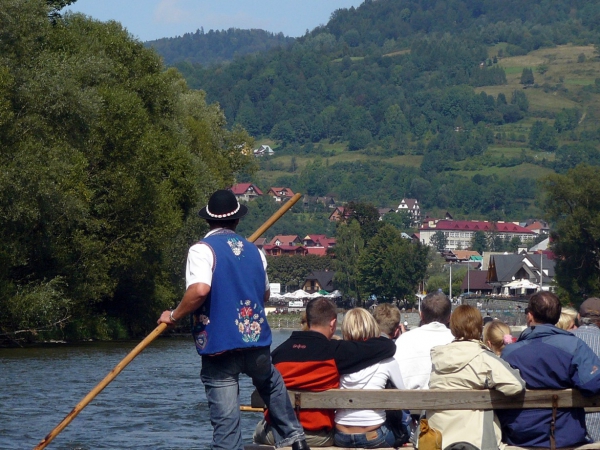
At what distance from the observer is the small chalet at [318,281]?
161 m

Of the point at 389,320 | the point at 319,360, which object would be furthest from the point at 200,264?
the point at 389,320

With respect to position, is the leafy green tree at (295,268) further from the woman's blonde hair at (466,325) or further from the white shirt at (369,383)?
the woman's blonde hair at (466,325)

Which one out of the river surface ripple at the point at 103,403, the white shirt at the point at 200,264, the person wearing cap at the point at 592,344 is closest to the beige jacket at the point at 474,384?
the person wearing cap at the point at 592,344

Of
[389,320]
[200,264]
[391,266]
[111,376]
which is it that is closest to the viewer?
[200,264]

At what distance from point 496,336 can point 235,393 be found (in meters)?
2.40

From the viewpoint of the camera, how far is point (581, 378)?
6.89 meters

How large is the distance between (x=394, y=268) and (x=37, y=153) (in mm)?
103523

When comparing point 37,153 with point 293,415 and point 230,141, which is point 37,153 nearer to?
point 293,415

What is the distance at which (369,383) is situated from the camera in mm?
7488

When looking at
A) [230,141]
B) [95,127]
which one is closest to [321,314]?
[95,127]

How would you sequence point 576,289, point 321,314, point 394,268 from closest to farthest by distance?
point 321,314, point 576,289, point 394,268

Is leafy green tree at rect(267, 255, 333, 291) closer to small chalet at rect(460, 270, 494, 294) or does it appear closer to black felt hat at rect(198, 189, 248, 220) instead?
small chalet at rect(460, 270, 494, 294)

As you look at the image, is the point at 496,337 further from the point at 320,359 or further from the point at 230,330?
the point at 230,330

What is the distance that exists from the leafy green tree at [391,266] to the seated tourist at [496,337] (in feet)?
390
